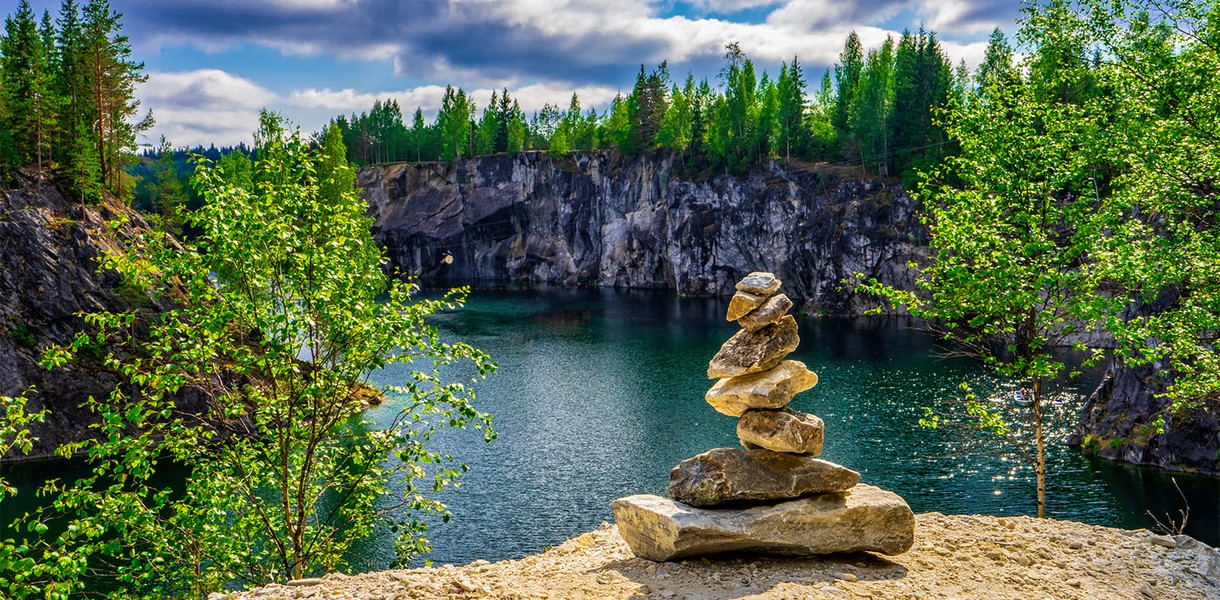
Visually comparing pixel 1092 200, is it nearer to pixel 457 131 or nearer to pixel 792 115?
pixel 792 115

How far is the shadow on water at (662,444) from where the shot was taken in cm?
2888

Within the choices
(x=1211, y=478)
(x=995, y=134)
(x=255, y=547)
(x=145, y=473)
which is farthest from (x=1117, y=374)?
(x=145, y=473)

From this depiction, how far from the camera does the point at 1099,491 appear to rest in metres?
30.9

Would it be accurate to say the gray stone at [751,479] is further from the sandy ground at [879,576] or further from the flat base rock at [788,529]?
the sandy ground at [879,576]

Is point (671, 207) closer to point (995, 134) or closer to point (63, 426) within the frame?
point (63, 426)

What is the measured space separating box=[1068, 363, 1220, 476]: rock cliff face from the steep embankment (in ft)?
151

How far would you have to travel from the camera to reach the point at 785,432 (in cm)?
1409

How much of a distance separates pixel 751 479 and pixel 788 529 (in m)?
1.06

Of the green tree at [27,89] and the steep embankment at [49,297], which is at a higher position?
A: the green tree at [27,89]

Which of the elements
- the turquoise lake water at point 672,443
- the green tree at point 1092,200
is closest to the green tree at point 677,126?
the turquoise lake water at point 672,443

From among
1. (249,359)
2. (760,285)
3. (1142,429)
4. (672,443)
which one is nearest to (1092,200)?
(760,285)

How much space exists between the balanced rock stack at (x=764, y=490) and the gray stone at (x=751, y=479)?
17 millimetres

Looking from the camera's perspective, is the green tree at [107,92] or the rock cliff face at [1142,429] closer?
the rock cliff face at [1142,429]

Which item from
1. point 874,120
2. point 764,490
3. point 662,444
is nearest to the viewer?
point 764,490
